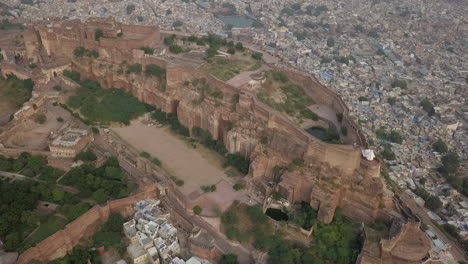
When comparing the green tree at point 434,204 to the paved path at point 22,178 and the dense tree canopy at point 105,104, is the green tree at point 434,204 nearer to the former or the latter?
the dense tree canopy at point 105,104

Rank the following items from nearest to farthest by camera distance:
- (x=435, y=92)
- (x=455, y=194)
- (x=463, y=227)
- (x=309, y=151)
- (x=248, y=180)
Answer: (x=309, y=151) < (x=248, y=180) < (x=463, y=227) < (x=455, y=194) < (x=435, y=92)

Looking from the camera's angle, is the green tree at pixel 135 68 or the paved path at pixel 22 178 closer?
the paved path at pixel 22 178

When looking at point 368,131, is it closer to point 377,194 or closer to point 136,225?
point 377,194

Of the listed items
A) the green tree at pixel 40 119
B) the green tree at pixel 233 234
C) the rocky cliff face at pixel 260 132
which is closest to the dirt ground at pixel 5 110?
the green tree at pixel 40 119

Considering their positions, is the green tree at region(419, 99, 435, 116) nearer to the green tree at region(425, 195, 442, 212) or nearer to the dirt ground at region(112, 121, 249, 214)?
the green tree at region(425, 195, 442, 212)

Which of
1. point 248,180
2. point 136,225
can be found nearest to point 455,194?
point 248,180

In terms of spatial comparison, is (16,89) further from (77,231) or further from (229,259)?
(229,259)

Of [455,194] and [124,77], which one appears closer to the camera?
[455,194]
